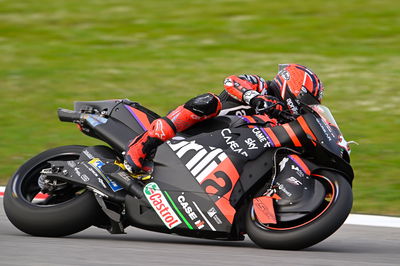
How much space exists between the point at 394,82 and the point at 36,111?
4.65 meters

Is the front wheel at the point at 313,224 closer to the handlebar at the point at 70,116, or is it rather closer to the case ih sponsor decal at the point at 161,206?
the case ih sponsor decal at the point at 161,206

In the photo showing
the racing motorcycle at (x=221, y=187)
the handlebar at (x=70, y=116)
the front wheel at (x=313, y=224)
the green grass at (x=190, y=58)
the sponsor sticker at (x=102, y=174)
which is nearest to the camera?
the front wheel at (x=313, y=224)

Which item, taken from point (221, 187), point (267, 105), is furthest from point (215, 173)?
point (267, 105)

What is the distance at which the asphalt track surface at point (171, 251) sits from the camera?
4449mm

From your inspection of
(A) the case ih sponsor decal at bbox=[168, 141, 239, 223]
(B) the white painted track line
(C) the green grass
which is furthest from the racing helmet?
(C) the green grass

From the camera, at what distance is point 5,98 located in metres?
10.5

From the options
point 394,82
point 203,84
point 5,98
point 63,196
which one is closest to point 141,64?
point 203,84

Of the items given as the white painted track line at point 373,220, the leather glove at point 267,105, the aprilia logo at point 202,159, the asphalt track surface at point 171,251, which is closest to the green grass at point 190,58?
the white painted track line at point 373,220

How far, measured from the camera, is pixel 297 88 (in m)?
5.04

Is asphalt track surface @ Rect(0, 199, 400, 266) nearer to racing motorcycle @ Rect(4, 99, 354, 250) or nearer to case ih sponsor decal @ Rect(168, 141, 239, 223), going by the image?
racing motorcycle @ Rect(4, 99, 354, 250)

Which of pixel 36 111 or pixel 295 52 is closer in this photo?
pixel 36 111

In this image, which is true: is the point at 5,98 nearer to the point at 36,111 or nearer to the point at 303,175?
the point at 36,111

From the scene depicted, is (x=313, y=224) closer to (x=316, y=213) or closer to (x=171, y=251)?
(x=316, y=213)

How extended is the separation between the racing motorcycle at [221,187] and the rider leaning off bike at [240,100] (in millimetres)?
Result: 83
